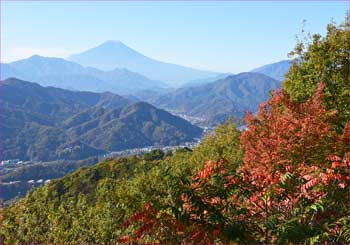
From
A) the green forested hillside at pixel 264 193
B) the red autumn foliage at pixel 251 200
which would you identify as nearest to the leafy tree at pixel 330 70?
the green forested hillside at pixel 264 193

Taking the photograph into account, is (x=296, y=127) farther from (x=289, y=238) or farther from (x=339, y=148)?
(x=289, y=238)

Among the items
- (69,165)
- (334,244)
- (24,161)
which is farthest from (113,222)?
(24,161)

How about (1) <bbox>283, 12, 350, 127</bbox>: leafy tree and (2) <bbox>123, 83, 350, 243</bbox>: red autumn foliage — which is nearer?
(2) <bbox>123, 83, 350, 243</bbox>: red autumn foliage

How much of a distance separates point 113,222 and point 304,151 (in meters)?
5.94

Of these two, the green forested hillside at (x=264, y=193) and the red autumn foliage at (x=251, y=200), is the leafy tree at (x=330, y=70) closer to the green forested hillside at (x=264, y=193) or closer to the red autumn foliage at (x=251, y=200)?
the green forested hillside at (x=264, y=193)

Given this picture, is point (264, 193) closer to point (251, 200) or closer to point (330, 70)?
point (251, 200)

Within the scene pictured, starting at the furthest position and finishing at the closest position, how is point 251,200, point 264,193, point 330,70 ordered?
point 330,70 < point 251,200 < point 264,193

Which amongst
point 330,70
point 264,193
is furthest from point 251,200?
point 330,70

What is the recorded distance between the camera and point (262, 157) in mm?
12852

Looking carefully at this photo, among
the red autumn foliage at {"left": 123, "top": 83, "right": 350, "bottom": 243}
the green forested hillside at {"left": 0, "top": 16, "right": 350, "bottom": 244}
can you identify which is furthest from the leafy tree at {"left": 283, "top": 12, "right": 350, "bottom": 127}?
the red autumn foliage at {"left": 123, "top": 83, "right": 350, "bottom": 243}

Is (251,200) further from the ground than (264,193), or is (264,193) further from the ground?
(264,193)

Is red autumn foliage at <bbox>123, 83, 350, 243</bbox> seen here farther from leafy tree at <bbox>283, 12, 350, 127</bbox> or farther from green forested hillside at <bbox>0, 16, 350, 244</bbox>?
leafy tree at <bbox>283, 12, 350, 127</bbox>

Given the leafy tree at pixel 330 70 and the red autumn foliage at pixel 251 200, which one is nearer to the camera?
the red autumn foliage at pixel 251 200

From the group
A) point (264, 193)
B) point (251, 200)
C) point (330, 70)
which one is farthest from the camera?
point (330, 70)
